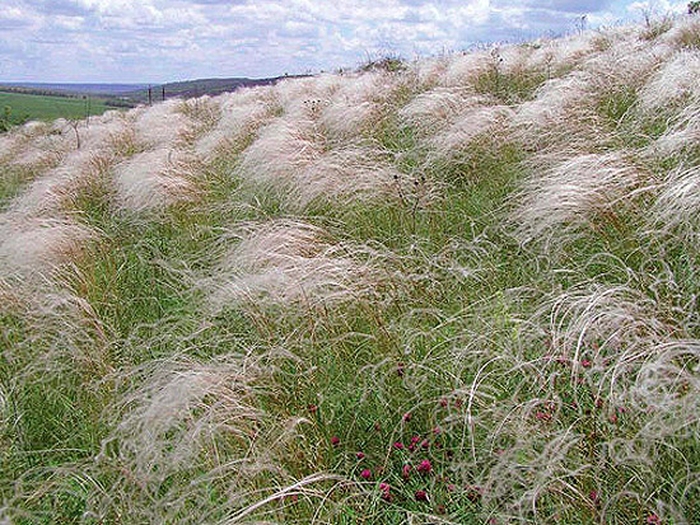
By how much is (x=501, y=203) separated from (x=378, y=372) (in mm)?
1973

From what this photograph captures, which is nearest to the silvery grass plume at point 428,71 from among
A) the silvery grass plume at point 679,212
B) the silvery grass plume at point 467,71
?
the silvery grass plume at point 467,71

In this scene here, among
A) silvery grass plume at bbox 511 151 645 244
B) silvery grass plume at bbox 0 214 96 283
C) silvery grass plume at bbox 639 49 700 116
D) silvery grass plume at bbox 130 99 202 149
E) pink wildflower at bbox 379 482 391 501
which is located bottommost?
pink wildflower at bbox 379 482 391 501

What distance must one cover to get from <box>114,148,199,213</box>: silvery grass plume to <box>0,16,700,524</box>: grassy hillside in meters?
0.03

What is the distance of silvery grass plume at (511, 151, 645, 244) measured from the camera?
3.55 m

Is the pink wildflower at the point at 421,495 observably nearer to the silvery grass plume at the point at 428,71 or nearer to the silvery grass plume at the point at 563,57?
the silvery grass plume at the point at 563,57

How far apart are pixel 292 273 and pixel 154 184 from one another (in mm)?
2644

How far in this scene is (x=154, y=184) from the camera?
18.4 feet

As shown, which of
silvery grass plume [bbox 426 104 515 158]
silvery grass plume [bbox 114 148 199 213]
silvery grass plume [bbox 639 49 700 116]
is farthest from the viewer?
silvery grass plume [bbox 114 148 199 213]

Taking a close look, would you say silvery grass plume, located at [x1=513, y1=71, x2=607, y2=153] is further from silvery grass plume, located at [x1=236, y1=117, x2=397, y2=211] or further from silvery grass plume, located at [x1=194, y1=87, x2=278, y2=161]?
silvery grass plume, located at [x1=194, y1=87, x2=278, y2=161]

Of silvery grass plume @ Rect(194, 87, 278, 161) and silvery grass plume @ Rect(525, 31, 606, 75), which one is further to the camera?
silvery grass plume @ Rect(525, 31, 606, 75)

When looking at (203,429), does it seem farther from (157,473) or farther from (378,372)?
(378,372)

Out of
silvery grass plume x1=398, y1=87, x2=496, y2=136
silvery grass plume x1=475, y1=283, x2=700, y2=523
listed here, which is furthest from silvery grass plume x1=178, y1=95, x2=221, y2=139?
silvery grass plume x1=475, y1=283, x2=700, y2=523

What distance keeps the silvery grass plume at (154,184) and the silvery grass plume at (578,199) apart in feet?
9.60

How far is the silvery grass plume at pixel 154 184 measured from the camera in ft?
18.0
